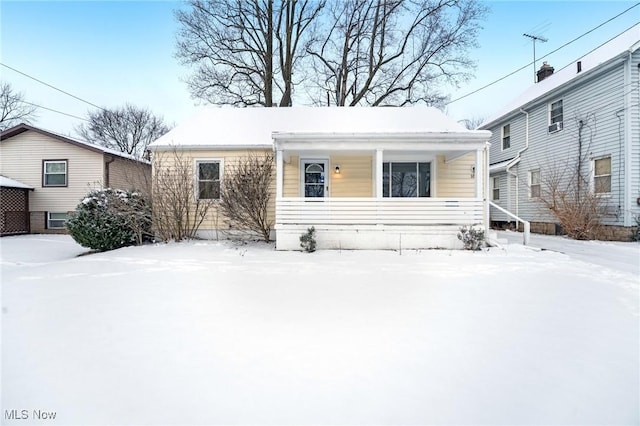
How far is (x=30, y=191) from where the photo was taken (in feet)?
47.9

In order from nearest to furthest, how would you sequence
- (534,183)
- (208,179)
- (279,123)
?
(208,179) < (279,123) < (534,183)

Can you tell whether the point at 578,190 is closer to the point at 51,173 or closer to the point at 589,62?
the point at 589,62

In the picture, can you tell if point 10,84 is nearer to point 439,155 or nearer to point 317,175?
point 317,175

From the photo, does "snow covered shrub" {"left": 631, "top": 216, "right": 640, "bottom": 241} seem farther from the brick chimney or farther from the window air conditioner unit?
the brick chimney

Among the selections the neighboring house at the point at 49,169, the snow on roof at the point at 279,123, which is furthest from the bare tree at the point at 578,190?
the neighboring house at the point at 49,169

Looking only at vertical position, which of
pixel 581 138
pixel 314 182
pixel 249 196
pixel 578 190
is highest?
pixel 581 138

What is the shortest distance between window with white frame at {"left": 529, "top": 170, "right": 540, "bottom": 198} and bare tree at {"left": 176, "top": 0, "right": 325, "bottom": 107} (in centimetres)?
1372

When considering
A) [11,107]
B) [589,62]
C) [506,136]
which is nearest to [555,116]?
[589,62]

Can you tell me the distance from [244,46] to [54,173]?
12487 millimetres

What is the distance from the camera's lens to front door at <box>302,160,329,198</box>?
424 inches

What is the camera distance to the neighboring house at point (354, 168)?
8789 mm

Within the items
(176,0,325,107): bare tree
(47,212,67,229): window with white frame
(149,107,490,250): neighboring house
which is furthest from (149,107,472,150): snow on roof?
(47,212,67,229): window with white frame

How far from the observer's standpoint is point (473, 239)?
8469 millimetres

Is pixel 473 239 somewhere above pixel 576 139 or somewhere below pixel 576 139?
below
